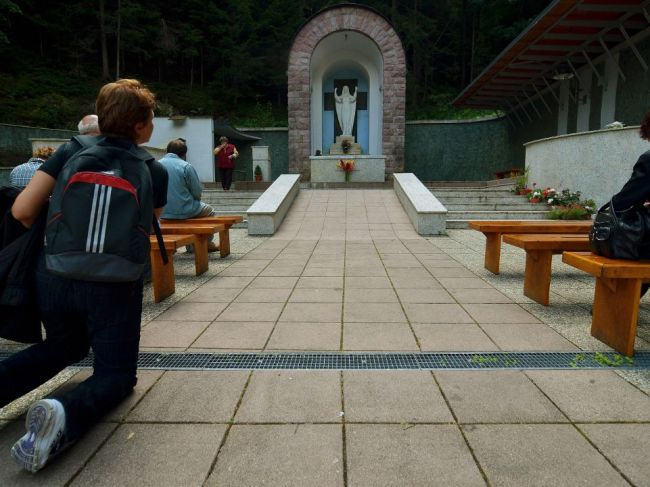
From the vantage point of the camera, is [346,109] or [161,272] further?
[346,109]

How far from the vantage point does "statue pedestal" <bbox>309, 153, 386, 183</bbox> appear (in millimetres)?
16125

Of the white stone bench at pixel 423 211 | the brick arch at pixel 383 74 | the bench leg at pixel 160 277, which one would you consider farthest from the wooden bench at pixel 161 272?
the brick arch at pixel 383 74

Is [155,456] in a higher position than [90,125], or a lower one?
lower

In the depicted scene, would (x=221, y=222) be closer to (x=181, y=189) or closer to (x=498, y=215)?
(x=181, y=189)

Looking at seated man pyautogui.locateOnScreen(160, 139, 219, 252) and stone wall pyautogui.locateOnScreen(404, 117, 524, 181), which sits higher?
stone wall pyautogui.locateOnScreen(404, 117, 524, 181)

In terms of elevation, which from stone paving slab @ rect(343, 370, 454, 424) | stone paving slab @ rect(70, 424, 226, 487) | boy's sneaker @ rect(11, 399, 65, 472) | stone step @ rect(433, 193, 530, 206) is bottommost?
stone paving slab @ rect(70, 424, 226, 487)

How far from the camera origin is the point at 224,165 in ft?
44.5

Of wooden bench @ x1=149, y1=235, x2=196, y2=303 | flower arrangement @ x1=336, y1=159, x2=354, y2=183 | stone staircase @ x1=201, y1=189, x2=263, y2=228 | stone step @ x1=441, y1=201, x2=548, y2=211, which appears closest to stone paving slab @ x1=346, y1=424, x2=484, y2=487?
wooden bench @ x1=149, y1=235, x2=196, y2=303

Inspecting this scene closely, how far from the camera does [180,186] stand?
602 centimetres

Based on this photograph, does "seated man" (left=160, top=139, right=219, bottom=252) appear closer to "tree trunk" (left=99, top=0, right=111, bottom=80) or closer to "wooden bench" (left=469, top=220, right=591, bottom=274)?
"wooden bench" (left=469, top=220, right=591, bottom=274)

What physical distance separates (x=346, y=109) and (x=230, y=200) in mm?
10980

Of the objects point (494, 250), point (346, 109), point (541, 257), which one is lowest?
point (494, 250)

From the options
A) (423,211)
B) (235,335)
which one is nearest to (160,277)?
(235,335)

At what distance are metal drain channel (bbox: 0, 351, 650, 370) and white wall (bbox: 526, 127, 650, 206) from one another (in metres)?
7.39
